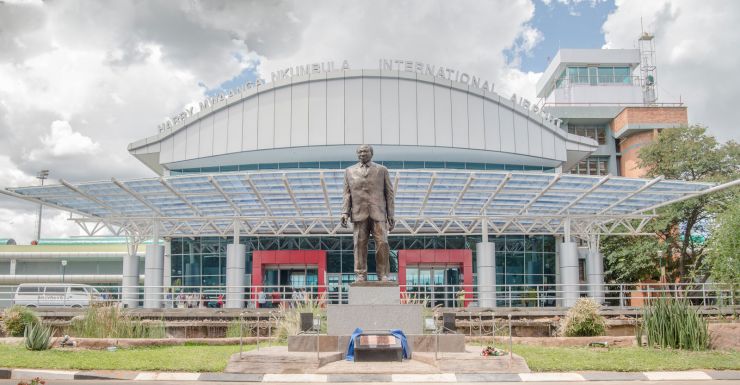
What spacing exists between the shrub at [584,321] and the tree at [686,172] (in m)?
20.2

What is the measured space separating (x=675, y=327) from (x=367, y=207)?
668cm

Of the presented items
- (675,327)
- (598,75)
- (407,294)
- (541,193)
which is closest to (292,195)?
(407,294)

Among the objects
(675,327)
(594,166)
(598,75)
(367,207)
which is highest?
(598,75)

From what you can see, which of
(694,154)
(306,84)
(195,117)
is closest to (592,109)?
(694,154)

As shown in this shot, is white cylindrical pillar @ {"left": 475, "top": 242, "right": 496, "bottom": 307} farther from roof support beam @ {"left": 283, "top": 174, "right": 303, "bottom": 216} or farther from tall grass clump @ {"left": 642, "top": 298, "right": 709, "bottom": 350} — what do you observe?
tall grass clump @ {"left": 642, "top": 298, "right": 709, "bottom": 350}

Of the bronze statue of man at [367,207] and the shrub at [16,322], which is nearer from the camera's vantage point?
the bronze statue of man at [367,207]

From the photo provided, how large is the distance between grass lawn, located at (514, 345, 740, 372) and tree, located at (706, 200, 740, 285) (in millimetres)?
7790

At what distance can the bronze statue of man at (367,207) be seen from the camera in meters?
13.5

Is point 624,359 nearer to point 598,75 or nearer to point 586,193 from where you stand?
point 586,193

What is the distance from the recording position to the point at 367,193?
44.4ft

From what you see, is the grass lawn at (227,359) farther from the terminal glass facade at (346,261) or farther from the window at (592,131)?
the window at (592,131)

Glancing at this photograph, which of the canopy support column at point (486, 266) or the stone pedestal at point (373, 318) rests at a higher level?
the canopy support column at point (486, 266)

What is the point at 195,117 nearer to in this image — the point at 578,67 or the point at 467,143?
the point at 467,143

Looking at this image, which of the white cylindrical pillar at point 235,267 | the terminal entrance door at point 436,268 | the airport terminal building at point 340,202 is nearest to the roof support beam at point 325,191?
the airport terminal building at point 340,202
